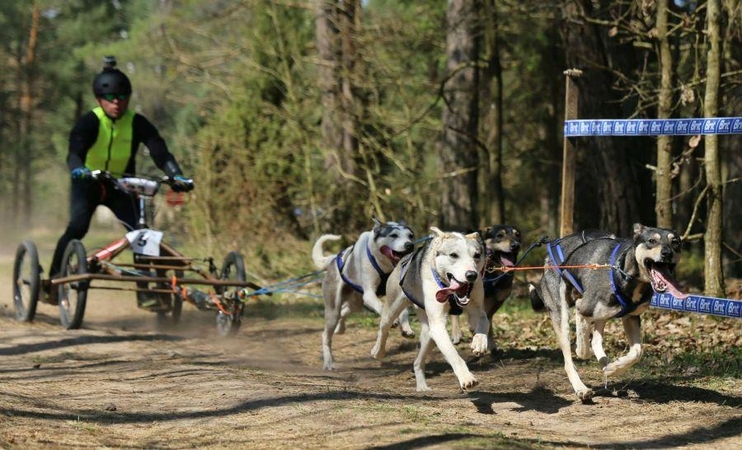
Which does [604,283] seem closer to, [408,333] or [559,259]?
A: [559,259]

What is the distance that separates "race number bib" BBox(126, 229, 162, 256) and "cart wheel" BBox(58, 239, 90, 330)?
1.68 ft

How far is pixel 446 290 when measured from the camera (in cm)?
768

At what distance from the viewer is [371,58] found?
18.0 meters

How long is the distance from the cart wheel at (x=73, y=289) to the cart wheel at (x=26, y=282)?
0.33m

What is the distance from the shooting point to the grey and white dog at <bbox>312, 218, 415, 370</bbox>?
9125 millimetres

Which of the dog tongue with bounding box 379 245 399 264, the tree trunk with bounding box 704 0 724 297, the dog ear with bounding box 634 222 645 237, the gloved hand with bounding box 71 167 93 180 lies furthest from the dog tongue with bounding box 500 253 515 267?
the gloved hand with bounding box 71 167 93 180

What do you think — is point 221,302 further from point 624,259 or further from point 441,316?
point 624,259

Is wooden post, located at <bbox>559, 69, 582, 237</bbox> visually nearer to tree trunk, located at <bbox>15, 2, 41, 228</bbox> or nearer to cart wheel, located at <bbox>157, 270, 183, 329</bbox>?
cart wheel, located at <bbox>157, 270, 183, 329</bbox>

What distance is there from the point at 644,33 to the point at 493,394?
6.03 metres

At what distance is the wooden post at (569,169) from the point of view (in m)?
10.2

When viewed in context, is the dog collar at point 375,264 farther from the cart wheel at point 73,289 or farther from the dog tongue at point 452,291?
the cart wheel at point 73,289

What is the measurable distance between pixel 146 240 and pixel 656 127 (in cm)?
524

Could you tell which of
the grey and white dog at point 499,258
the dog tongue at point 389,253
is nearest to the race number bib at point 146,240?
the dog tongue at point 389,253

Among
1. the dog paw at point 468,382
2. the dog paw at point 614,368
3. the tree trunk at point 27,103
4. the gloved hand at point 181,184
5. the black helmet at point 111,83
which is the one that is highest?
the tree trunk at point 27,103
